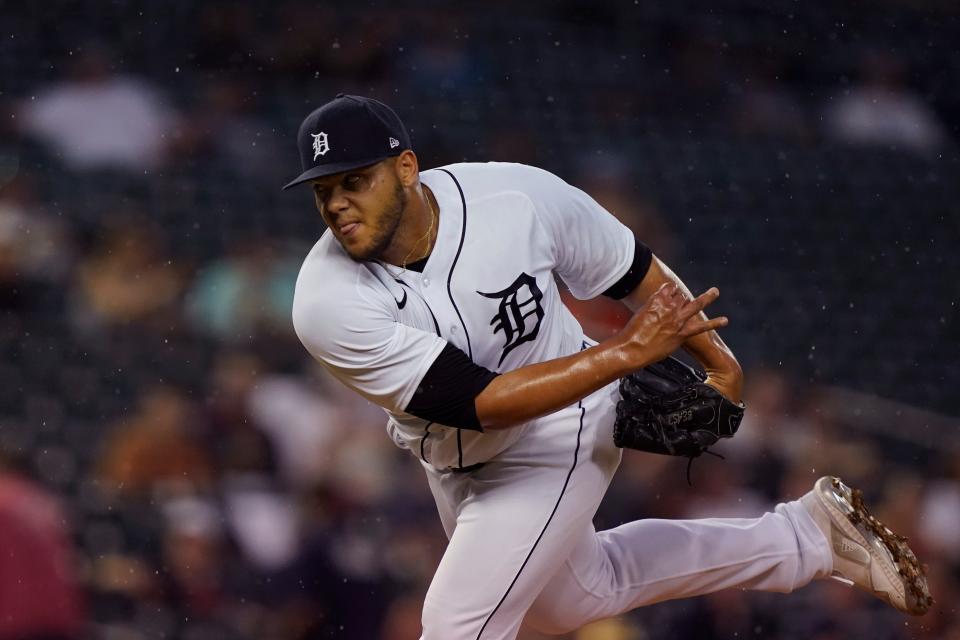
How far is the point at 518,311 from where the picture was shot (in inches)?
118

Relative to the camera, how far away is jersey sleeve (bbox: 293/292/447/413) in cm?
279

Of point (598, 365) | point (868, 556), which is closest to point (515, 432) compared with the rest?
point (598, 365)

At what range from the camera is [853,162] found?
28.6 ft

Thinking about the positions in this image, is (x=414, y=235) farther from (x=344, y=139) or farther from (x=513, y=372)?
(x=513, y=372)

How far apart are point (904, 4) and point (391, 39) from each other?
13.4 ft

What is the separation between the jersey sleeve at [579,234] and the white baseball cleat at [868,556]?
2.79ft

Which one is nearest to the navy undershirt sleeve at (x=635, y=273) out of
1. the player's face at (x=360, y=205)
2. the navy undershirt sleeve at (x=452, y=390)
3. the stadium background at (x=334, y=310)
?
the navy undershirt sleeve at (x=452, y=390)

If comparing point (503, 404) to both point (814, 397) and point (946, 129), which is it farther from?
point (946, 129)

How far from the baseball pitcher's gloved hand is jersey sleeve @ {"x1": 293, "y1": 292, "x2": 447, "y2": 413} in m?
0.57

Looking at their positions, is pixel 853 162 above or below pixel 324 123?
below

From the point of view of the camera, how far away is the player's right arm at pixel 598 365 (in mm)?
2727

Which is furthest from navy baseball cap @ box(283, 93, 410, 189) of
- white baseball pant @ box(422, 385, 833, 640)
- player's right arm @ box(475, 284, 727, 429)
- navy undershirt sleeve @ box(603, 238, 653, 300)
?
white baseball pant @ box(422, 385, 833, 640)

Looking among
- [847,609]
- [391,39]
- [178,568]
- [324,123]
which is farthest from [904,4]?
[324,123]

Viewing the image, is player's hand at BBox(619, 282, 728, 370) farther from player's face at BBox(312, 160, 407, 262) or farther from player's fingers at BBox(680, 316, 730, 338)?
player's face at BBox(312, 160, 407, 262)
